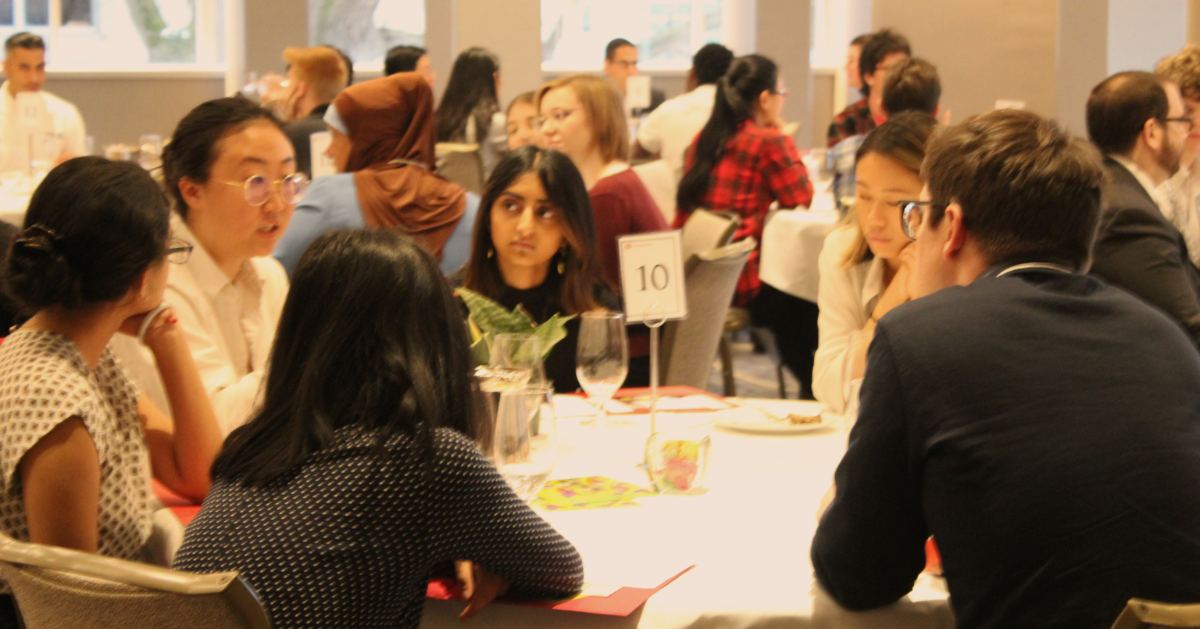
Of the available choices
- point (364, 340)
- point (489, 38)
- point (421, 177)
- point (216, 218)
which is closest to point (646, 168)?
point (421, 177)

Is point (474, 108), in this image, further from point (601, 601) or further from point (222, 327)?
point (601, 601)

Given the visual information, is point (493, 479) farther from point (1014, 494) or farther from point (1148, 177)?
point (1148, 177)

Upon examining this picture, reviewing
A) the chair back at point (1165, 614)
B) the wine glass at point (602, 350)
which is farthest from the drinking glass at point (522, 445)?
the chair back at point (1165, 614)

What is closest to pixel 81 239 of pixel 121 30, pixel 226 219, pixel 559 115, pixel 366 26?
pixel 226 219

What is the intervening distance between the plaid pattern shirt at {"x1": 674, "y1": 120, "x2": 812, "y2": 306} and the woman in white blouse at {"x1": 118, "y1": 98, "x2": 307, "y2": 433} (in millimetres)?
3106

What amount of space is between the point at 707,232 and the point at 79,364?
9.00 feet

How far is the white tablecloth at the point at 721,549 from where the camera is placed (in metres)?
1.32

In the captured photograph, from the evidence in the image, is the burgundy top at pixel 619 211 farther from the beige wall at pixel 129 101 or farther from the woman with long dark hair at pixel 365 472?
the beige wall at pixel 129 101

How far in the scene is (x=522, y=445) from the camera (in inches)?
61.2

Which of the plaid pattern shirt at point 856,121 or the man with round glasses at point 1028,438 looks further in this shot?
the plaid pattern shirt at point 856,121

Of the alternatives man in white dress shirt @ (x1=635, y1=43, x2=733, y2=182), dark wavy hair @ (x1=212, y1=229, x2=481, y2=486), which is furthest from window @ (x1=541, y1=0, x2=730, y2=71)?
dark wavy hair @ (x1=212, y1=229, x2=481, y2=486)

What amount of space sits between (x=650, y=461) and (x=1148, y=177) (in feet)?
8.38

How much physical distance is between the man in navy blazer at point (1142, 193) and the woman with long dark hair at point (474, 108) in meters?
3.35

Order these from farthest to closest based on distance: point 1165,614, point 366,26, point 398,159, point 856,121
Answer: point 366,26 < point 856,121 < point 398,159 < point 1165,614
